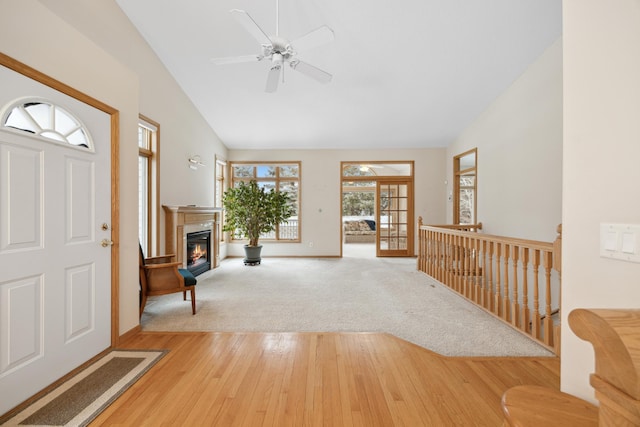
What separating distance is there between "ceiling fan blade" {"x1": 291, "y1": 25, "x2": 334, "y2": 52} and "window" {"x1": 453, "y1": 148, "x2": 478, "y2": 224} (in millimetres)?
4653

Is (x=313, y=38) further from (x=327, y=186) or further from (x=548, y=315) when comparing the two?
(x=327, y=186)

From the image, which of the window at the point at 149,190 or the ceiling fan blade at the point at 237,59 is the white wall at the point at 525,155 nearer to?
the ceiling fan blade at the point at 237,59

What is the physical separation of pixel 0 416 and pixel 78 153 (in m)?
1.61

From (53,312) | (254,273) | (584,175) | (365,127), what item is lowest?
(254,273)

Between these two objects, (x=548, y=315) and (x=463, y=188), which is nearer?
(x=548, y=315)

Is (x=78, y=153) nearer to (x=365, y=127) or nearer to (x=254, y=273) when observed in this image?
(x=254, y=273)

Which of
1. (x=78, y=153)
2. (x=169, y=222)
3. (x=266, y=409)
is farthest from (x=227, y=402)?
(x=169, y=222)

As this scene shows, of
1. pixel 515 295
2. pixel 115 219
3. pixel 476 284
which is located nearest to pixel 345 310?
pixel 476 284

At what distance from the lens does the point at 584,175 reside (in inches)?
35.7

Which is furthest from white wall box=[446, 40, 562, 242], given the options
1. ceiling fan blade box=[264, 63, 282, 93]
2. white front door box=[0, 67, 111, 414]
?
white front door box=[0, 67, 111, 414]

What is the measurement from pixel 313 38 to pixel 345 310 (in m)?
2.74

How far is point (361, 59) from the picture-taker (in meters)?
4.01

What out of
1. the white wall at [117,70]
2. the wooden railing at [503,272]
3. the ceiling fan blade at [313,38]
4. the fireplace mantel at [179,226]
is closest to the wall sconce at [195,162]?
the white wall at [117,70]

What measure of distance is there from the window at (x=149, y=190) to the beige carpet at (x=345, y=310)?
32.9 inches
